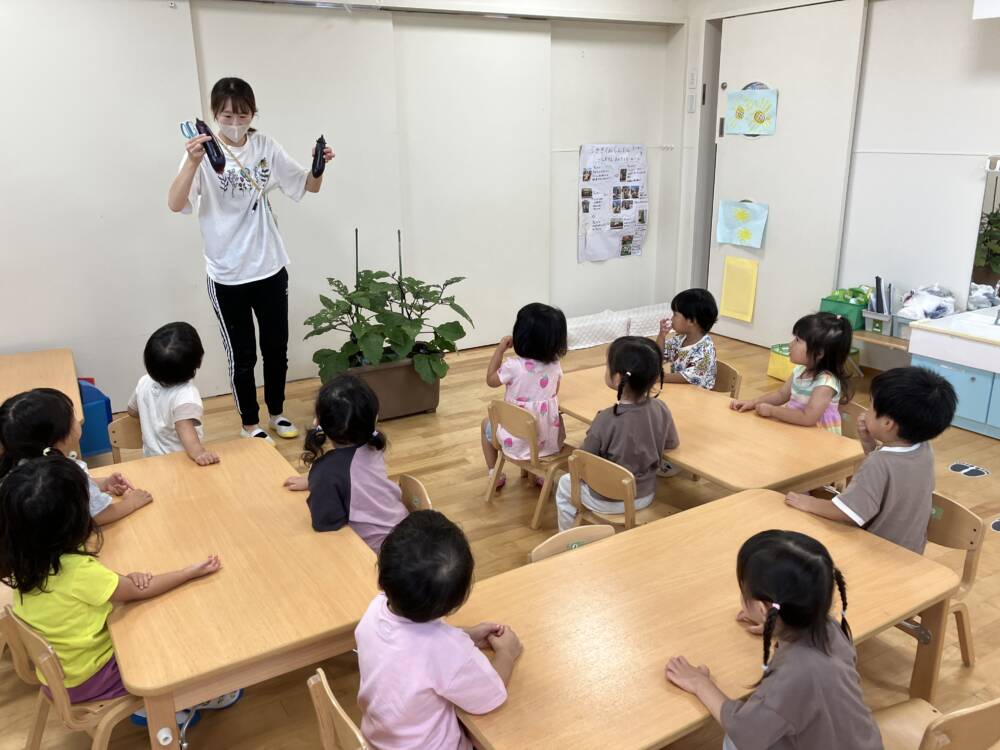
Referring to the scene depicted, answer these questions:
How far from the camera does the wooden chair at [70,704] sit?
1.58m

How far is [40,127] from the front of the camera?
13.1 feet

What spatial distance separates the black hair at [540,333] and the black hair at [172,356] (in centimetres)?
120

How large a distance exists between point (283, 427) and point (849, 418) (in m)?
2.73

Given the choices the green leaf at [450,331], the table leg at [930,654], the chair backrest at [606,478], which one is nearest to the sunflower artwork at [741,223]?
the green leaf at [450,331]

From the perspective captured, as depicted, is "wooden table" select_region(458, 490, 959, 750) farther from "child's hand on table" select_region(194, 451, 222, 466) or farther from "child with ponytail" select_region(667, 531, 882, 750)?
"child's hand on table" select_region(194, 451, 222, 466)

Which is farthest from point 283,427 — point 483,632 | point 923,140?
point 923,140

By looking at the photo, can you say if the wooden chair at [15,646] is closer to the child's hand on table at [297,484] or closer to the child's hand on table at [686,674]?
the child's hand on table at [297,484]

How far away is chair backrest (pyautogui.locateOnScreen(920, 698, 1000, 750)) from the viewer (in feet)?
4.46

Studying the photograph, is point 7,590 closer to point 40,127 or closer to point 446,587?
point 446,587

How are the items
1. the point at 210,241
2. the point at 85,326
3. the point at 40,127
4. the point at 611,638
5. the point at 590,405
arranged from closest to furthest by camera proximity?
the point at 611,638, the point at 590,405, the point at 210,241, the point at 40,127, the point at 85,326

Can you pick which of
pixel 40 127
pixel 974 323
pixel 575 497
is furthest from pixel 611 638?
pixel 40 127

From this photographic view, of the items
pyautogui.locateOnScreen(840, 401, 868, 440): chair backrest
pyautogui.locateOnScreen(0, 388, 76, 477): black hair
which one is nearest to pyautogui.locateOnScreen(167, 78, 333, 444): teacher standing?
pyautogui.locateOnScreen(0, 388, 76, 477): black hair

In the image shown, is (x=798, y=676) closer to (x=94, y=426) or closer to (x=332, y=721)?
(x=332, y=721)

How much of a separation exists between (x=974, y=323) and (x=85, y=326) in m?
4.81
